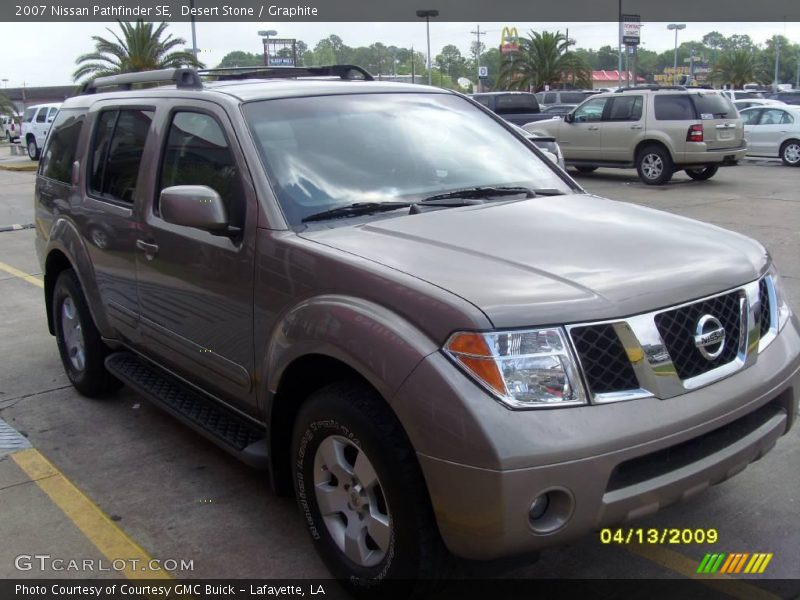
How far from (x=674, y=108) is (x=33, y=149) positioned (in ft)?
78.3

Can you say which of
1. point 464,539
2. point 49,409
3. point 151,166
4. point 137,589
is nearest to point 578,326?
point 464,539

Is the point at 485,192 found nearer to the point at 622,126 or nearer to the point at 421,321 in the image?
the point at 421,321

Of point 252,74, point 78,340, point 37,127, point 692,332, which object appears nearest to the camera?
point 692,332

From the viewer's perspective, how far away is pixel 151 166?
4113mm

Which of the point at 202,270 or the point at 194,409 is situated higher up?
the point at 202,270

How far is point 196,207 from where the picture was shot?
329cm

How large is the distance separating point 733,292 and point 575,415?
0.86 meters

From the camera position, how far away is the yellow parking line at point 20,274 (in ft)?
29.0

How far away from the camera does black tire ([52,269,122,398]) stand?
4961 mm

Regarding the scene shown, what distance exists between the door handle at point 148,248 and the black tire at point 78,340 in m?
1.03

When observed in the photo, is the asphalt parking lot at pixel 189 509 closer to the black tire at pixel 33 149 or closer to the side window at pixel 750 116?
the side window at pixel 750 116

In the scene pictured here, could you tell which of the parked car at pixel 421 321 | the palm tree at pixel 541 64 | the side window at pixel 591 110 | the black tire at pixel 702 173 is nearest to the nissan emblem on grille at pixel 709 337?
the parked car at pixel 421 321

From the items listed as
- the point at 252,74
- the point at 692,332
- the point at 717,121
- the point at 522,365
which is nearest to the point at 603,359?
the point at 522,365

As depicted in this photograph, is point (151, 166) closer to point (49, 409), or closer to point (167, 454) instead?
point (167, 454)
